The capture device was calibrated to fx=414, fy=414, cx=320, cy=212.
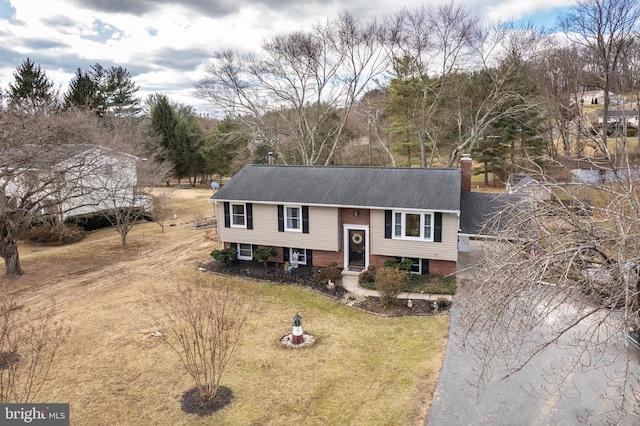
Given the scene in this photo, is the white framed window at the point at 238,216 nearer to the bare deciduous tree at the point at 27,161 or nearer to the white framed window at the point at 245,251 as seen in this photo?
the white framed window at the point at 245,251

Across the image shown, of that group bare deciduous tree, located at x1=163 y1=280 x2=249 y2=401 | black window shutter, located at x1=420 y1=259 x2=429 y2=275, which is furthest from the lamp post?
black window shutter, located at x1=420 y1=259 x2=429 y2=275

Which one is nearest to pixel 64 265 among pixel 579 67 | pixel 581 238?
pixel 581 238

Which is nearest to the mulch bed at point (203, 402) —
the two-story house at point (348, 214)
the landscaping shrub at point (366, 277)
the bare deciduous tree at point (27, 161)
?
the landscaping shrub at point (366, 277)

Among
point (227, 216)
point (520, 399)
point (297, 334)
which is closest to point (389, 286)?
point (297, 334)

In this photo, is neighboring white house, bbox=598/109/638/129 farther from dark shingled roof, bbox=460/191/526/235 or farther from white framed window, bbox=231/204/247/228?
white framed window, bbox=231/204/247/228

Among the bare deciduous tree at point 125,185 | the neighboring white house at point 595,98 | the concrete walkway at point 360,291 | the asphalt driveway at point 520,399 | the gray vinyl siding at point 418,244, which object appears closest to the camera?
the asphalt driveway at point 520,399

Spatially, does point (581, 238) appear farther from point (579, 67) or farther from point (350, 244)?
point (579, 67)
